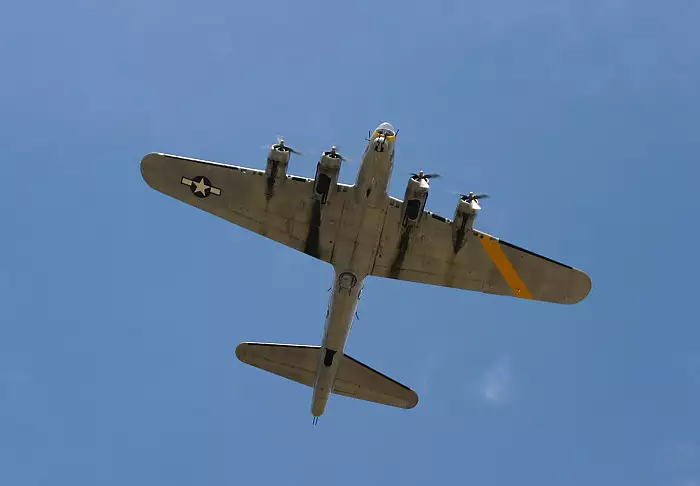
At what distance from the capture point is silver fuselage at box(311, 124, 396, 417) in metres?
27.4

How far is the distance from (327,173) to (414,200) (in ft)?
11.1

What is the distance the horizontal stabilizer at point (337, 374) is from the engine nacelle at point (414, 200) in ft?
23.5

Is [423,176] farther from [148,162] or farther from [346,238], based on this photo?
[148,162]

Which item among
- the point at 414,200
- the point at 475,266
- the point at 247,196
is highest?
the point at 414,200

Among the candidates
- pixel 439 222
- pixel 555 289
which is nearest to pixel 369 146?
pixel 439 222

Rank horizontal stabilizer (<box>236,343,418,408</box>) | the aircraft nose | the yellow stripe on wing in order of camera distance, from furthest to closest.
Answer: horizontal stabilizer (<box>236,343,418,408</box>)
the yellow stripe on wing
the aircraft nose

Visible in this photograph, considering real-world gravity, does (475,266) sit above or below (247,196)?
above

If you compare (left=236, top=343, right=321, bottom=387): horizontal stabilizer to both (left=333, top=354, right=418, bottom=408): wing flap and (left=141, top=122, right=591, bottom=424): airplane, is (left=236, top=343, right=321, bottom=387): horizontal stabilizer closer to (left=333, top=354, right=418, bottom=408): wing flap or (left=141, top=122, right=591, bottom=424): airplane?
(left=141, top=122, right=591, bottom=424): airplane

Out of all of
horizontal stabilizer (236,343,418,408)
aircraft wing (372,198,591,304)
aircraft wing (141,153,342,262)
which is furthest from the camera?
horizontal stabilizer (236,343,418,408)

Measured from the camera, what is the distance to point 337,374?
3316cm

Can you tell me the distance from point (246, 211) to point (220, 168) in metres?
1.98

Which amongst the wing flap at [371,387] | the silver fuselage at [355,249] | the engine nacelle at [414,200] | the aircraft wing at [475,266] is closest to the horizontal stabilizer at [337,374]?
the wing flap at [371,387]

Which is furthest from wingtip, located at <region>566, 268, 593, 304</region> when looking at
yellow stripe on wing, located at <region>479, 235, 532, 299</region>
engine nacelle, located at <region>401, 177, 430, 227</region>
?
engine nacelle, located at <region>401, 177, 430, 227</region>

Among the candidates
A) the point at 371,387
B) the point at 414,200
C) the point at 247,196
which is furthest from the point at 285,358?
the point at 414,200
